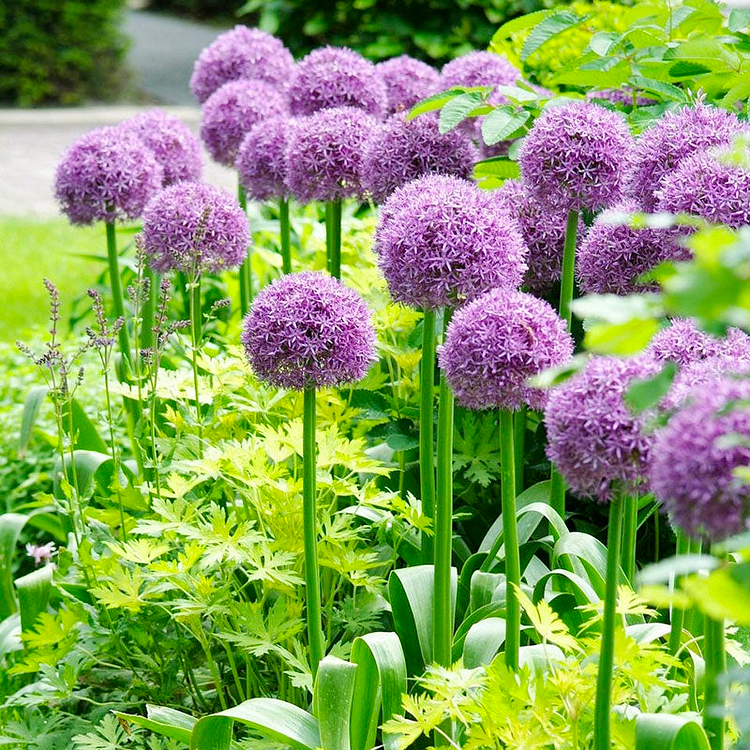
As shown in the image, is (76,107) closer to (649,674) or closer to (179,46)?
(179,46)

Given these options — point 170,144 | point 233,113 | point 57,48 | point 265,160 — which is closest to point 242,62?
point 233,113

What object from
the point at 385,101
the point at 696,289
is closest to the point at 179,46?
the point at 385,101

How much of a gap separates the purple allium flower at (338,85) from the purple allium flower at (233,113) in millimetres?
132

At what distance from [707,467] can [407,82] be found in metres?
2.92

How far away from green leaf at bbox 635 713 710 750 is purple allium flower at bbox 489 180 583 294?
128 centimetres

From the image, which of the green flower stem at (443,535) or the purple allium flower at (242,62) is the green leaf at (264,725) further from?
the purple allium flower at (242,62)

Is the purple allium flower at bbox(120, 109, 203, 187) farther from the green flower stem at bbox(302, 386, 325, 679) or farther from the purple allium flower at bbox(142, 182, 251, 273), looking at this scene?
the green flower stem at bbox(302, 386, 325, 679)

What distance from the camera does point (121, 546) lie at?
2.72 metres

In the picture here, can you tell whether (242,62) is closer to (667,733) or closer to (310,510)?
(310,510)

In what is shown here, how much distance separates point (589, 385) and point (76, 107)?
1417 centimetres

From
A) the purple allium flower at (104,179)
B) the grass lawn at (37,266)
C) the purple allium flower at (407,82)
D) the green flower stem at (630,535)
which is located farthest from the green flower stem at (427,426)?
the grass lawn at (37,266)

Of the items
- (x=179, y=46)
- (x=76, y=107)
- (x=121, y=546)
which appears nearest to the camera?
(x=121, y=546)

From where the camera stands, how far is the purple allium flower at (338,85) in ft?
12.4

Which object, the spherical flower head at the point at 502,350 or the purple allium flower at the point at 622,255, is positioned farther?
the purple allium flower at the point at 622,255
